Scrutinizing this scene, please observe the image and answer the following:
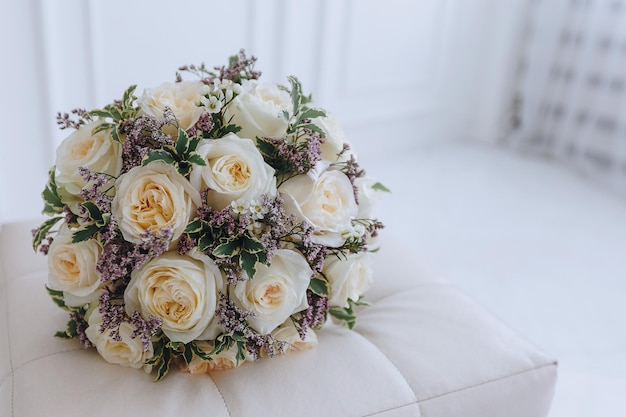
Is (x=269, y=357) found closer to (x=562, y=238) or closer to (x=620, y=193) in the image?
(x=562, y=238)

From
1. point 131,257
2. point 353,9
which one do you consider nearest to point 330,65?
point 353,9

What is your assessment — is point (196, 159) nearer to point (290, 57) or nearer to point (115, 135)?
point (115, 135)

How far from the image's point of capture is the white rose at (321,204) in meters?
0.91

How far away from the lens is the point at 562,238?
2.18 m

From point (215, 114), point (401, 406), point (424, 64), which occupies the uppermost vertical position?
point (215, 114)

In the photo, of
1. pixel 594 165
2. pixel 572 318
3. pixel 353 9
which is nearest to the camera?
pixel 572 318

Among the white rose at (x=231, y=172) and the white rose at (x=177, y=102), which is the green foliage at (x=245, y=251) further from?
the white rose at (x=177, y=102)

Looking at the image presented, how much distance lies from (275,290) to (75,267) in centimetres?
26

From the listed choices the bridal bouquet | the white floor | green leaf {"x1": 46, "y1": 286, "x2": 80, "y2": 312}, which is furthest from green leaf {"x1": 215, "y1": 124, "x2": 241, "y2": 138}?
the white floor

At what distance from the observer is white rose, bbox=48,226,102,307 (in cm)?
89

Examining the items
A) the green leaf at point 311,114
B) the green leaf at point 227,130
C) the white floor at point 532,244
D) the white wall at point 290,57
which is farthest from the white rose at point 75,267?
the white wall at point 290,57

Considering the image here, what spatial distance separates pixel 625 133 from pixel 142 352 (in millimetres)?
2081

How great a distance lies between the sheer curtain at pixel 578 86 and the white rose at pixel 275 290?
6.35 feet

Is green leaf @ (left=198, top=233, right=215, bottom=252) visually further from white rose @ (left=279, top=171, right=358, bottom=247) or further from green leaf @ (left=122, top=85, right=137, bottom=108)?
green leaf @ (left=122, top=85, right=137, bottom=108)
